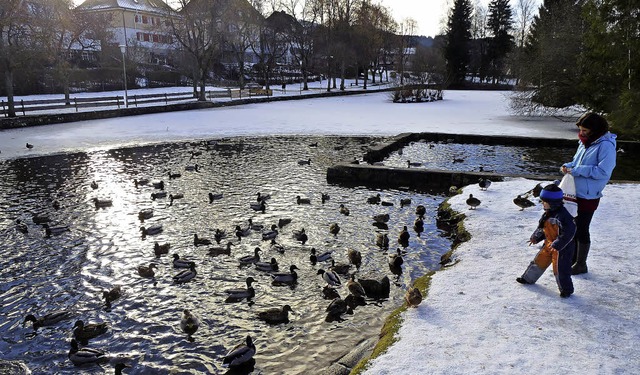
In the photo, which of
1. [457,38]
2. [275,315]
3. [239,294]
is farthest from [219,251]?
[457,38]

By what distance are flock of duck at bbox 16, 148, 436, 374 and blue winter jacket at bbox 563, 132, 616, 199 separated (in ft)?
9.26

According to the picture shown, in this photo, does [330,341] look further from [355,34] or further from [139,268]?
[355,34]

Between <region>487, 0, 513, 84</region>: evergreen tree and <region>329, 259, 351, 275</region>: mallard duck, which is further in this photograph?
<region>487, 0, 513, 84</region>: evergreen tree

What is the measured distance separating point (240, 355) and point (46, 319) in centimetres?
343

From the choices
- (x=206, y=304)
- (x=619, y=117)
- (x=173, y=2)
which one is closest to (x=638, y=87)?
(x=619, y=117)

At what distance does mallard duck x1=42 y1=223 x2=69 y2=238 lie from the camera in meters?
11.3

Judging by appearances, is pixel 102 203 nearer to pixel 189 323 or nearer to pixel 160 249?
pixel 160 249

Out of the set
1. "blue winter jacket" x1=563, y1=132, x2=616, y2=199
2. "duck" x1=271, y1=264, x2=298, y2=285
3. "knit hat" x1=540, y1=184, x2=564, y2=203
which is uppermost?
"blue winter jacket" x1=563, y1=132, x2=616, y2=199

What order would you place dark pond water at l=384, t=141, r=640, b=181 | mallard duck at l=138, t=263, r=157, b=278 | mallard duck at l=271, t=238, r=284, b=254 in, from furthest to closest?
1. dark pond water at l=384, t=141, r=640, b=181
2. mallard duck at l=271, t=238, r=284, b=254
3. mallard duck at l=138, t=263, r=157, b=278

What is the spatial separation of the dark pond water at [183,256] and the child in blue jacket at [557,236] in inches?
101

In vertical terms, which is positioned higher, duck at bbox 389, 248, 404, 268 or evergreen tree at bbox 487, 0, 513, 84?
evergreen tree at bbox 487, 0, 513, 84

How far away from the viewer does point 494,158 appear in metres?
20.9

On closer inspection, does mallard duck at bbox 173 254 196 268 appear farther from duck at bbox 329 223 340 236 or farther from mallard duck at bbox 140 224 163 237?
duck at bbox 329 223 340 236

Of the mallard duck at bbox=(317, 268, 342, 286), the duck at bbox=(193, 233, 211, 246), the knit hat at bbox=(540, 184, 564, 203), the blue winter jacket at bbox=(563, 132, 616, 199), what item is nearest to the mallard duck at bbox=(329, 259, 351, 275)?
the mallard duck at bbox=(317, 268, 342, 286)
